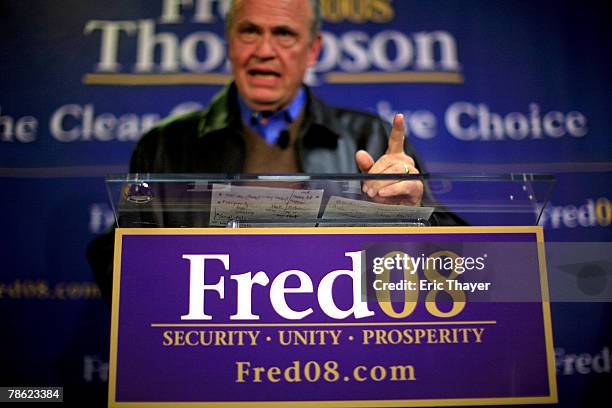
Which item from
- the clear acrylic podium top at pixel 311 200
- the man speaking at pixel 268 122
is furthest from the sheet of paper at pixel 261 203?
the man speaking at pixel 268 122

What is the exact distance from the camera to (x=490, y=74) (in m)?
2.25

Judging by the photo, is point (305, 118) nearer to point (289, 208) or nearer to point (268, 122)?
point (268, 122)

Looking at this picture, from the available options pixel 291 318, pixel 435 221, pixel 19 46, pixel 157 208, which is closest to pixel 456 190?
pixel 435 221

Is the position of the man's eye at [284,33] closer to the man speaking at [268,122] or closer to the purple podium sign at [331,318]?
the man speaking at [268,122]

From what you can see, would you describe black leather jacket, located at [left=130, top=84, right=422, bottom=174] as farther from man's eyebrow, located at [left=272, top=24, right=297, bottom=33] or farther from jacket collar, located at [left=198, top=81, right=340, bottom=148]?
man's eyebrow, located at [left=272, top=24, right=297, bottom=33]

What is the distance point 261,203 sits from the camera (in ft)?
3.00

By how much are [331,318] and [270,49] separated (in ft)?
4.90

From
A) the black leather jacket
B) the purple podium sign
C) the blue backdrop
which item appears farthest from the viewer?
the black leather jacket

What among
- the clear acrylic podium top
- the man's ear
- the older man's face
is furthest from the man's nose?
the clear acrylic podium top

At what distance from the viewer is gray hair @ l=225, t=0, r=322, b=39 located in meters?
2.26

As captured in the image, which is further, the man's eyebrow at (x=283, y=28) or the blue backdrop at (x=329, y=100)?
the man's eyebrow at (x=283, y=28)

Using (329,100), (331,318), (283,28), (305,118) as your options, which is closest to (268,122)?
(305,118)

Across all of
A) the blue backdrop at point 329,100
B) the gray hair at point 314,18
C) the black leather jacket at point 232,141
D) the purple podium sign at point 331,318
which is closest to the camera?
the purple podium sign at point 331,318

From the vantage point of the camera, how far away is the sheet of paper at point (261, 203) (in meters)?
0.90
